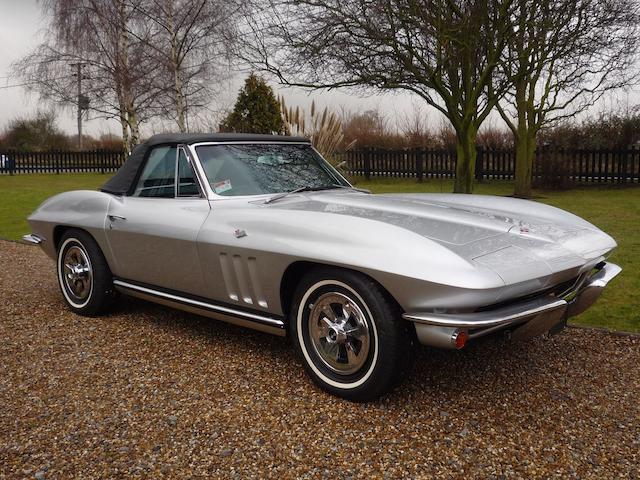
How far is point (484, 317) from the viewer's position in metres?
2.62

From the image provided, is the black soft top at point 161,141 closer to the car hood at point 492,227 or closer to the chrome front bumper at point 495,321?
the car hood at point 492,227

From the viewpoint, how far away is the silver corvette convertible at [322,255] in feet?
8.87

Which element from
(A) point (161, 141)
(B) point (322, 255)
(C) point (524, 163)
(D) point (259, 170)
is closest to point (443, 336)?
(B) point (322, 255)

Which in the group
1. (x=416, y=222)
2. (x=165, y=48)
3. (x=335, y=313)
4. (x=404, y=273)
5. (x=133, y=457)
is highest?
(x=165, y=48)

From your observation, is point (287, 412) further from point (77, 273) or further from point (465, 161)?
point (465, 161)

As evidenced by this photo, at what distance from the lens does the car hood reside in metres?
2.80

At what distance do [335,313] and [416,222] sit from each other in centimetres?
65

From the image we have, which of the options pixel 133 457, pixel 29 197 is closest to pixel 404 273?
pixel 133 457

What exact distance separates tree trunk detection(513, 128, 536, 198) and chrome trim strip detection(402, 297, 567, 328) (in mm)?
12646

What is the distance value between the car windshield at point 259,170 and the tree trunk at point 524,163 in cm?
1147

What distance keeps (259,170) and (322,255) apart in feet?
4.22

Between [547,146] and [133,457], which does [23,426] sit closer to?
[133,457]

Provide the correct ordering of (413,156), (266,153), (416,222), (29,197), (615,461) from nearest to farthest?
(615,461)
(416,222)
(266,153)
(29,197)
(413,156)

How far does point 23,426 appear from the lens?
2906 mm
